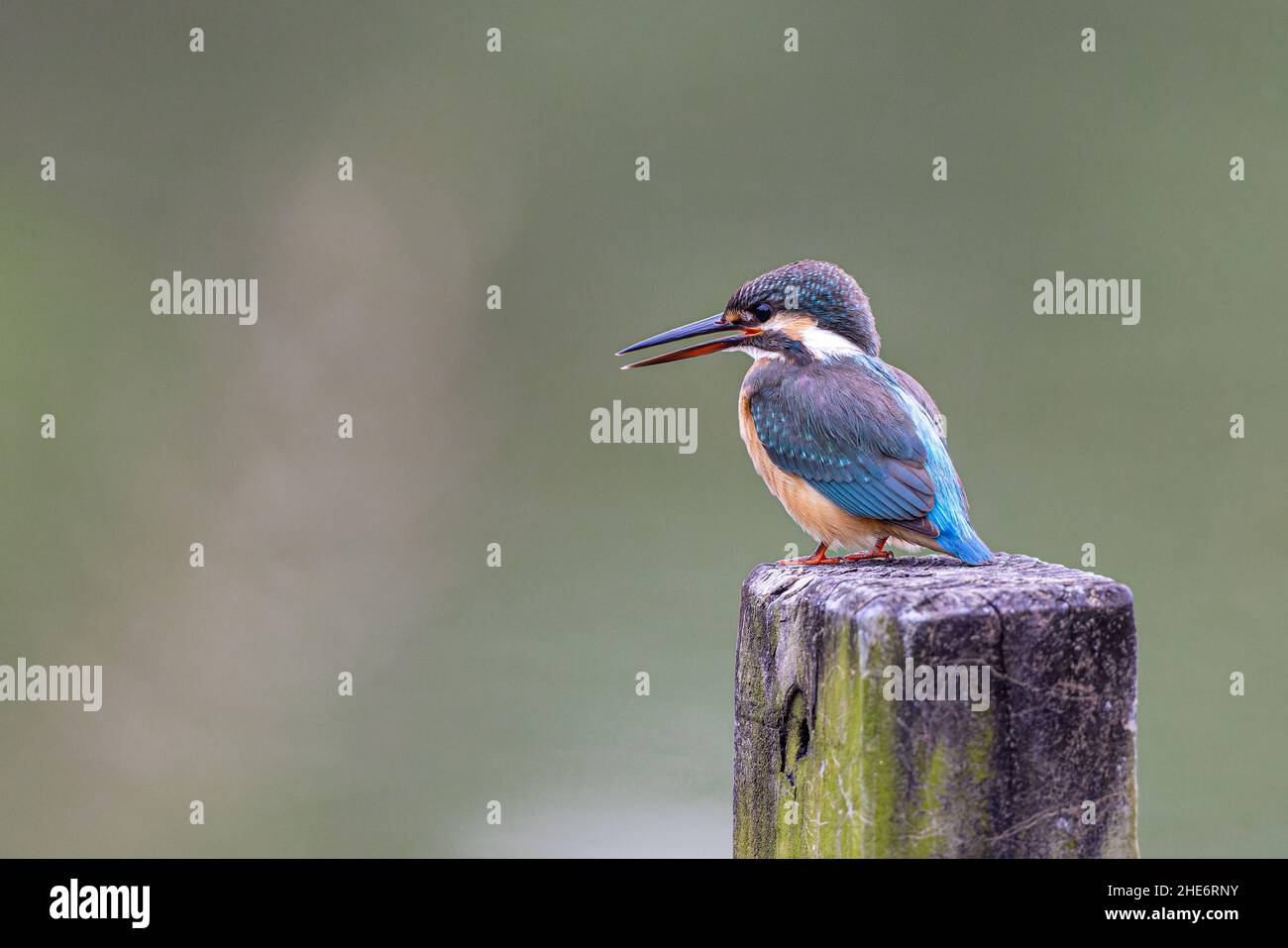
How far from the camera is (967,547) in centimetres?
260

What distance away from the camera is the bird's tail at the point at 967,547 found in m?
2.50

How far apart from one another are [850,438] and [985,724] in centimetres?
141

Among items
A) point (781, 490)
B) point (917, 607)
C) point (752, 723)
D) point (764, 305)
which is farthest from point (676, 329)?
point (917, 607)

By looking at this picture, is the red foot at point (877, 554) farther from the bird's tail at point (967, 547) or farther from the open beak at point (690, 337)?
the open beak at point (690, 337)

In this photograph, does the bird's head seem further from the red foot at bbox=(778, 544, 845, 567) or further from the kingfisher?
the red foot at bbox=(778, 544, 845, 567)

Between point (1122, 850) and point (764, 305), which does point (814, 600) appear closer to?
point (1122, 850)

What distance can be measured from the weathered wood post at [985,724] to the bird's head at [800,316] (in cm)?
163

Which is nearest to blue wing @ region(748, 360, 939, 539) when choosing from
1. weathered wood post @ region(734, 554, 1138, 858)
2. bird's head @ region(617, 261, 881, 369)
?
bird's head @ region(617, 261, 881, 369)

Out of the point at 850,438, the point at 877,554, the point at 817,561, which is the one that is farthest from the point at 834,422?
the point at 817,561

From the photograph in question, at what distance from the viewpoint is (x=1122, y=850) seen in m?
1.75

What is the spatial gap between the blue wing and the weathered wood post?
0.98 meters

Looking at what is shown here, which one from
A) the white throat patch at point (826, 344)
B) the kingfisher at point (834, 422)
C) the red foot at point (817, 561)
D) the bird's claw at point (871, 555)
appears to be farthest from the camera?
the white throat patch at point (826, 344)

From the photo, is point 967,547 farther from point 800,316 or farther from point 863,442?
point 800,316

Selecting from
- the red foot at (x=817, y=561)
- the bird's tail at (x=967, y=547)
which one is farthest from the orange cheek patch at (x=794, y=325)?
the bird's tail at (x=967, y=547)
